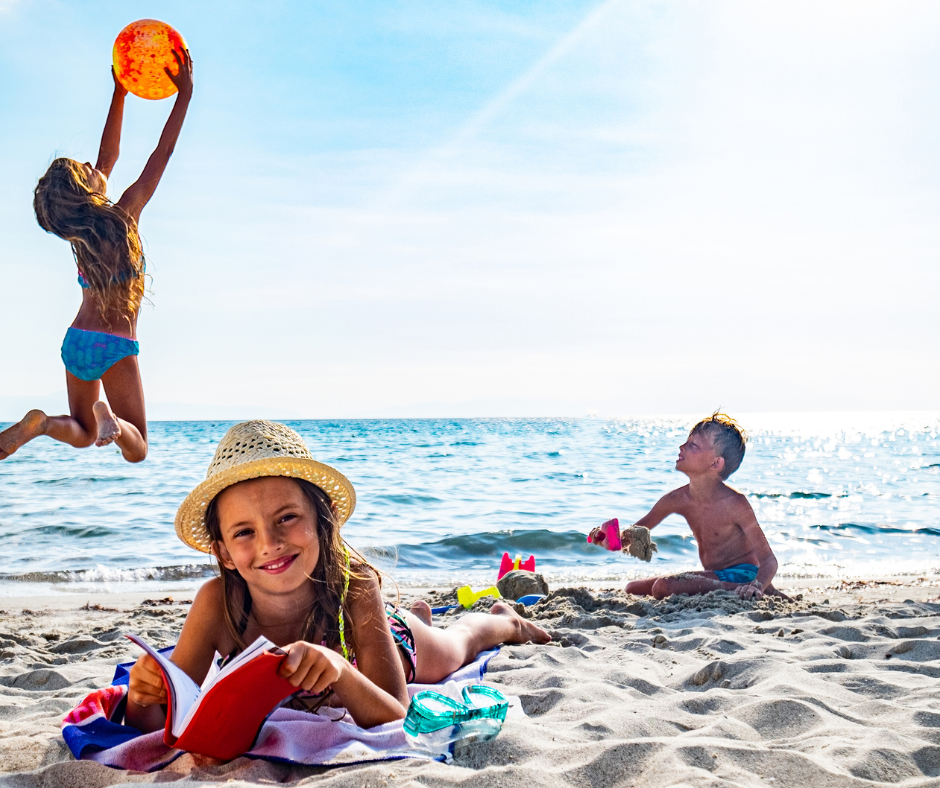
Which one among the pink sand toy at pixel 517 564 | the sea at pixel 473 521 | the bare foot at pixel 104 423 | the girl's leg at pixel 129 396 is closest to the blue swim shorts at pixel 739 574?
the pink sand toy at pixel 517 564

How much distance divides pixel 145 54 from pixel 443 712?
12.3 feet

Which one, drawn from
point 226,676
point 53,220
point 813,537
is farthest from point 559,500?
point 226,676

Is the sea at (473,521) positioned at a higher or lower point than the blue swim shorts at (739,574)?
lower

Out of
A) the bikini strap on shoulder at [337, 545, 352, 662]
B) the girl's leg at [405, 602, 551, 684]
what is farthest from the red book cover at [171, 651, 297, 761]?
the girl's leg at [405, 602, 551, 684]

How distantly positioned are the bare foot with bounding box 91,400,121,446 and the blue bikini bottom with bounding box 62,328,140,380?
60 cm

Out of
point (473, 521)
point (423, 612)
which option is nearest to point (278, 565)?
point (423, 612)

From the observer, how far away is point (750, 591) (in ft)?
17.8

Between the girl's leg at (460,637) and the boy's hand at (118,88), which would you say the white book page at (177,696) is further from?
the boy's hand at (118,88)

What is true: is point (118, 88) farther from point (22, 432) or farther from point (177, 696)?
point (177, 696)

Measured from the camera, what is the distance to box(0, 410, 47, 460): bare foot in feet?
11.3

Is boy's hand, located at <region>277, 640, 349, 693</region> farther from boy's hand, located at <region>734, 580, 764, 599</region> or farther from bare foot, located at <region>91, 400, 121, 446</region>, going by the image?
boy's hand, located at <region>734, 580, 764, 599</region>

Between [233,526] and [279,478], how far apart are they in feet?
0.68

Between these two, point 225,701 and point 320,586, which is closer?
point 225,701

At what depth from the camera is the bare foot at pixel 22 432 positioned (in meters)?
3.45
